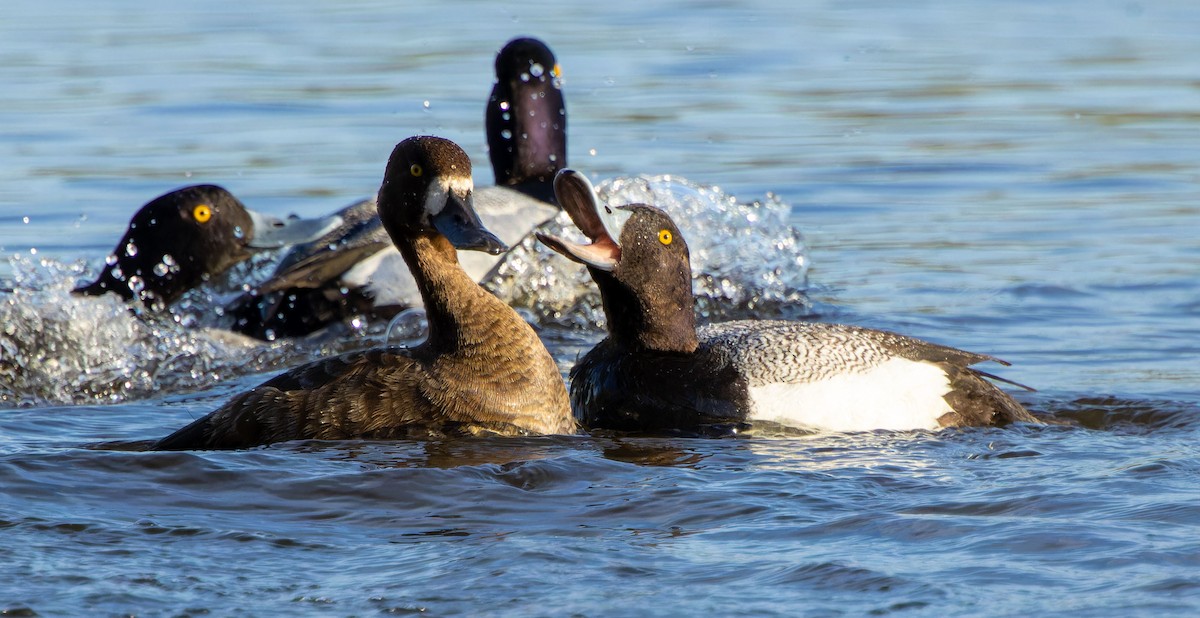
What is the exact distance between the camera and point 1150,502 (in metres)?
4.71

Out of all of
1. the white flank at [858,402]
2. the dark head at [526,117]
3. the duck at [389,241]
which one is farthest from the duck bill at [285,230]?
the white flank at [858,402]

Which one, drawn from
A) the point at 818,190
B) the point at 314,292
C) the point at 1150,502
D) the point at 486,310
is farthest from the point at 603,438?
the point at 818,190

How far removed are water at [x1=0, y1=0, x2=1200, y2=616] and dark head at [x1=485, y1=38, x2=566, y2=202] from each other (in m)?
0.79

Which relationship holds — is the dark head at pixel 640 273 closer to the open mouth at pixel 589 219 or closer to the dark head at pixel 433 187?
the open mouth at pixel 589 219

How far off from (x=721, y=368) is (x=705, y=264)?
313 centimetres

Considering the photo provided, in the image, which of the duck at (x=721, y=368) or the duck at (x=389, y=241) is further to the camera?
the duck at (x=389, y=241)

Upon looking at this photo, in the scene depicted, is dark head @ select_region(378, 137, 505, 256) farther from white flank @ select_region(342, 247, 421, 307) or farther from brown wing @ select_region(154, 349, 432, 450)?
white flank @ select_region(342, 247, 421, 307)

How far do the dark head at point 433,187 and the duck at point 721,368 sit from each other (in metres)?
0.34

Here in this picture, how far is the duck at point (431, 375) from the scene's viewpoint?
544cm

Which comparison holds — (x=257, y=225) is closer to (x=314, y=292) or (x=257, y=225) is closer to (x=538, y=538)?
Result: (x=314, y=292)

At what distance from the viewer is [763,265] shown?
29.3ft

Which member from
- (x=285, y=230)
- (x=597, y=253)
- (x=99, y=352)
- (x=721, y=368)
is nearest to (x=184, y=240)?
(x=285, y=230)

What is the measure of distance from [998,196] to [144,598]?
7.69m

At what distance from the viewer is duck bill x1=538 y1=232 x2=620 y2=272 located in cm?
577
